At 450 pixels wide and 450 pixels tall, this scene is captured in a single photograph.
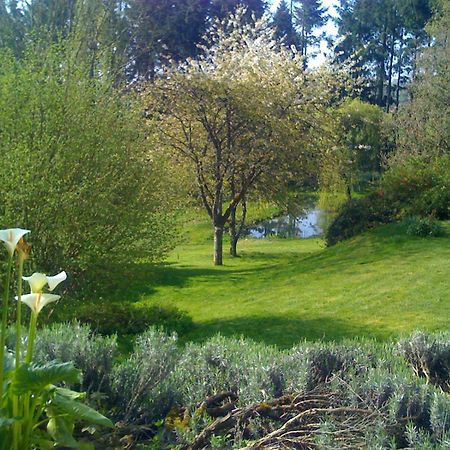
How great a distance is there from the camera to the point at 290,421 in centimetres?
295

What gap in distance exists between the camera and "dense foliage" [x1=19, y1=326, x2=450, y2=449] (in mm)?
2979

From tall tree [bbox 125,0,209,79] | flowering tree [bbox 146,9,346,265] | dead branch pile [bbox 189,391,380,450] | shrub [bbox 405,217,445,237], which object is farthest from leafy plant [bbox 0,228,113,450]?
tall tree [bbox 125,0,209,79]

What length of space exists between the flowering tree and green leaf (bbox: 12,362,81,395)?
13.5m

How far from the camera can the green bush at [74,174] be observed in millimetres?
Result: 7797

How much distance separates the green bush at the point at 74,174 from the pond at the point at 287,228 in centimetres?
1654

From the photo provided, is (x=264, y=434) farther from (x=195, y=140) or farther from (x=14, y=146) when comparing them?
(x=195, y=140)

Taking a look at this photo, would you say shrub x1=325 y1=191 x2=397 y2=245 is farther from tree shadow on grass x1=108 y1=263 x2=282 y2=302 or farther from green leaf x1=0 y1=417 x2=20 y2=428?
green leaf x1=0 y1=417 x2=20 y2=428

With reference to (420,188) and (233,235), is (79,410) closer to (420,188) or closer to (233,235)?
(420,188)

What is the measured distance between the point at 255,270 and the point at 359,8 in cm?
3322

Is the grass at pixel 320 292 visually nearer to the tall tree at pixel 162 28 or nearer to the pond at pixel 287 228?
the pond at pixel 287 228

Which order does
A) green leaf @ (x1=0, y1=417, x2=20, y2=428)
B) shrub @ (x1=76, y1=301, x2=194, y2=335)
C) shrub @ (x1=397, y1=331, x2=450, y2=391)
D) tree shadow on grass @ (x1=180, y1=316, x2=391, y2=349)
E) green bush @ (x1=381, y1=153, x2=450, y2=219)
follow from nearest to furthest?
green leaf @ (x1=0, y1=417, x2=20, y2=428) → shrub @ (x1=397, y1=331, x2=450, y2=391) → tree shadow on grass @ (x1=180, y1=316, x2=391, y2=349) → shrub @ (x1=76, y1=301, x2=194, y2=335) → green bush @ (x1=381, y1=153, x2=450, y2=219)

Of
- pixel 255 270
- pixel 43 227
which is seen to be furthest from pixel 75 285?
pixel 255 270

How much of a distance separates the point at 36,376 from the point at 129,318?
719cm

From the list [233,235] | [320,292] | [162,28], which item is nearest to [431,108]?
[233,235]
